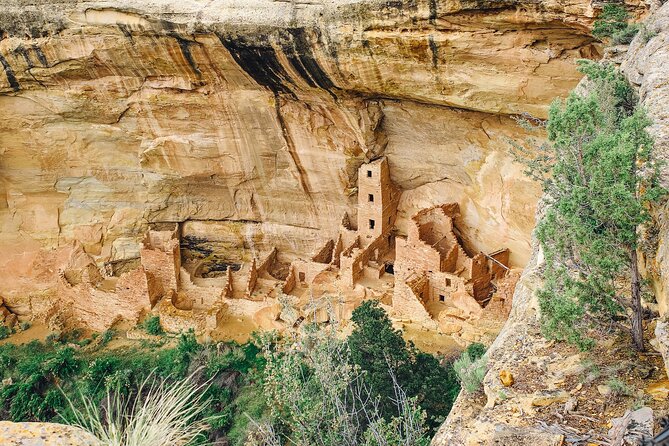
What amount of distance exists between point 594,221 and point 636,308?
0.71 m

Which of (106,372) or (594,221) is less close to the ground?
(594,221)

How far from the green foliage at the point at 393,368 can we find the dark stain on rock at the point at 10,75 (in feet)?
26.9

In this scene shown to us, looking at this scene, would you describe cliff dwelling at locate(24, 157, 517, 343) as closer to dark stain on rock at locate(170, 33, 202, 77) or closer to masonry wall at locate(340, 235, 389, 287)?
masonry wall at locate(340, 235, 389, 287)

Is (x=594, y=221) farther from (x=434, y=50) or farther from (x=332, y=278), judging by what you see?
(x=332, y=278)

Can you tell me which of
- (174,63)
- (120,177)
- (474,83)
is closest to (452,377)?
(474,83)

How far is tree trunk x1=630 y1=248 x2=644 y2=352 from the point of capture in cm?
548

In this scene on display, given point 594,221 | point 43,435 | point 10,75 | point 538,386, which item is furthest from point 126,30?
point 43,435

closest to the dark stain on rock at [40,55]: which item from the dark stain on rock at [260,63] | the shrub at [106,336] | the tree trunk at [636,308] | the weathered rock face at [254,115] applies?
the weathered rock face at [254,115]

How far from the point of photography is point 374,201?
14.8 meters

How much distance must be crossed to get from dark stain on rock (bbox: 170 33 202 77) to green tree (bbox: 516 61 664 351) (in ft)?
26.4

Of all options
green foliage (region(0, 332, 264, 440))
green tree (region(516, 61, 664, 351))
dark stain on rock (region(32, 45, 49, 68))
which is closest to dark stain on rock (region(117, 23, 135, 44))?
dark stain on rock (region(32, 45, 49, 68))

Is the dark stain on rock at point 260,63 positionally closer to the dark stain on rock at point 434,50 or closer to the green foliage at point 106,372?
the dark stain on rock at point 434,50

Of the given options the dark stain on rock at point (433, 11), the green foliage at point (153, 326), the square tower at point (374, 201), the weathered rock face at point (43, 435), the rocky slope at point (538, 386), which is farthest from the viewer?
the green foliage at point (153, 326)

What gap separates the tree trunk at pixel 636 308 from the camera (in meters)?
5.48
